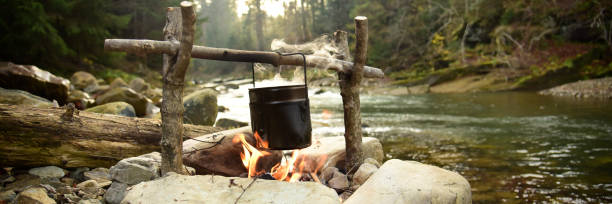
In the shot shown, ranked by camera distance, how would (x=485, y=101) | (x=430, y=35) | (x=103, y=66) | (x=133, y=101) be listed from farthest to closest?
(x=430, y=35) < (x=103, y=66) < (x=485, y=101) < (x=133, y=101)

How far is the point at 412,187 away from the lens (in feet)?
9.80

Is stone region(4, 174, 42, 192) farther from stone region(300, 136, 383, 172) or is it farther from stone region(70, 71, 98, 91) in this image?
stone region(70, 71, 98, 91)

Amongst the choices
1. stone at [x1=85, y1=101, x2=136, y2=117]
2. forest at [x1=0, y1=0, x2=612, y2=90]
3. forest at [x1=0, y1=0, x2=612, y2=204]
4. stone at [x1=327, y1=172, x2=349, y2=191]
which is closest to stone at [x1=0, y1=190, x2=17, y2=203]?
forest at [x1=0, y1=0, x2=612, y2=204]

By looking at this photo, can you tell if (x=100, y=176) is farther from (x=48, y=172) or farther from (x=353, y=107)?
(x=353, y=107)

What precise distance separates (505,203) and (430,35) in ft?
82.7

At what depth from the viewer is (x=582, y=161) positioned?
584 centimetres

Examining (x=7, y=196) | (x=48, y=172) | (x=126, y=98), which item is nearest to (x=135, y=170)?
(x=7, y=196)

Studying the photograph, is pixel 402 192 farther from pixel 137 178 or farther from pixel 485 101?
A: pixel 485 101

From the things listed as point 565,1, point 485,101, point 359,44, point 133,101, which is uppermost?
point 565,1

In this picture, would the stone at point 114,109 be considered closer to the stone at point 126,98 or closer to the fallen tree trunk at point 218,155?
the stone at point 126,98

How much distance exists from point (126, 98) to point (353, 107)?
262 inches

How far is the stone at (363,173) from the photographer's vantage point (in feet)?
12.4

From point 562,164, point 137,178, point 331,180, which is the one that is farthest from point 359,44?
point 562,164

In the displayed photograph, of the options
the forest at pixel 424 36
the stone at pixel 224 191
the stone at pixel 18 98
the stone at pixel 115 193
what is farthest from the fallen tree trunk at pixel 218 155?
the stone at pixel 18 98
